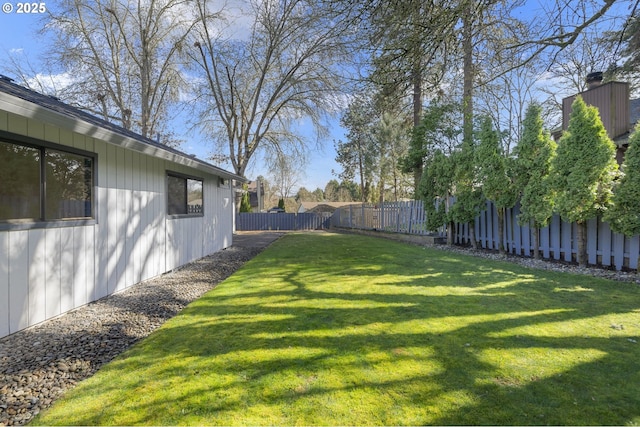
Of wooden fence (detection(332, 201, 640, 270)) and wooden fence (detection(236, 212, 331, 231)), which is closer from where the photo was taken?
wooden fence (detection(332, 201, 640, 270))

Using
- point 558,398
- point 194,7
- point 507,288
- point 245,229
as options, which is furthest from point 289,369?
point 245,229

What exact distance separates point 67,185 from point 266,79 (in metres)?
15.8

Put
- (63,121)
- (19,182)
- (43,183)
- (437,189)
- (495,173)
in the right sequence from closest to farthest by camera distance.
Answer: (63,121)
(19,182)
(43,183)
(495,173)
(437,189)

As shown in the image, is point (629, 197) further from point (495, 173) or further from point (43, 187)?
point (43, 187)

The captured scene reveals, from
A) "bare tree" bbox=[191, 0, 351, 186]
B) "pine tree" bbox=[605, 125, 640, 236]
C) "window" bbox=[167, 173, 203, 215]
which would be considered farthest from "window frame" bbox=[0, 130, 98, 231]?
"bare tree" bbox=[191, 0, 351, 186]

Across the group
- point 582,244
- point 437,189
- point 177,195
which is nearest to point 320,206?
point 437,189

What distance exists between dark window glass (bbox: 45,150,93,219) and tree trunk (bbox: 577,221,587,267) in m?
8.15

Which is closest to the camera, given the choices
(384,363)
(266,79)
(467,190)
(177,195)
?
(384,363)

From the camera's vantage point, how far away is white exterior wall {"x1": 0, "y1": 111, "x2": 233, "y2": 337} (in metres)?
3.40

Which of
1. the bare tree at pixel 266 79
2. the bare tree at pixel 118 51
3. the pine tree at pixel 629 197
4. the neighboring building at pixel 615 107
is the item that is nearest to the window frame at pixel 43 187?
the pine tree at pixel 629 197

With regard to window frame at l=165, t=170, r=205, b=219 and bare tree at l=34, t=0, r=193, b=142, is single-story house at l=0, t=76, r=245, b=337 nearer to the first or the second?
window frame at l=165, t=170, r=205, b=219

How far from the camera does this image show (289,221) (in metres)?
24.8

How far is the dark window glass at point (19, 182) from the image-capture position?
328 centimetres

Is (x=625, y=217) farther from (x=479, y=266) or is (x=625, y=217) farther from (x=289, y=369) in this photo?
(x=289, y=369)
